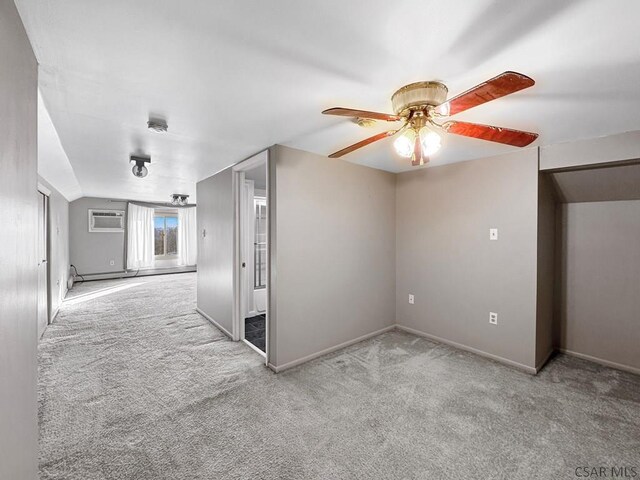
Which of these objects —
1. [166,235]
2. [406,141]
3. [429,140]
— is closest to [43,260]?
[166,235]

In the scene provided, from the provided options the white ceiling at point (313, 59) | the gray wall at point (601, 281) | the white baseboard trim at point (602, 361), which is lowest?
the white baseboard trim at point (602, 361)

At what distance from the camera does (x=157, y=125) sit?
203cm

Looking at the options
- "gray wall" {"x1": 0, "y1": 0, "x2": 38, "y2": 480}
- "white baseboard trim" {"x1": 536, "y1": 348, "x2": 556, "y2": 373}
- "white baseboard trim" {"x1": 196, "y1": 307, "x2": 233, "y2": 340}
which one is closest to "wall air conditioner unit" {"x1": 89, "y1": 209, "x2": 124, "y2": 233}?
"white baseboard trim" {"x1": 196, "y1": 307, "x2": 233, "y2": 340}

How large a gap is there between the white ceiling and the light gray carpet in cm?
210

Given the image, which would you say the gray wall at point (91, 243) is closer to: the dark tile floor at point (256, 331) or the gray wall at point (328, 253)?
the dark tile floor at point (256, 331)

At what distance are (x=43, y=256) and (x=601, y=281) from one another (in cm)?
675

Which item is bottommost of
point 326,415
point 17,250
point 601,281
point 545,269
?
point 326,415

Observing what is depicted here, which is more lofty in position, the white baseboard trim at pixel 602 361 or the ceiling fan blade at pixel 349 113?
the ceiling fan blade at pixel 349 113

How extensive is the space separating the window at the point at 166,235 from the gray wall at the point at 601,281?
8.77 meters

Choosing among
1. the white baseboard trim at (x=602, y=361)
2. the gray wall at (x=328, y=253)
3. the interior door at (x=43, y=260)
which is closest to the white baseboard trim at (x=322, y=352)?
the gray wall at (x=328, y=253)

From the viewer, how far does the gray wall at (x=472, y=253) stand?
2.63 meters

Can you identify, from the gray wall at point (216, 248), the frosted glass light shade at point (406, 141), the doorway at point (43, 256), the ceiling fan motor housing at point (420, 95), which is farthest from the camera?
the doorway at point (43, 256)

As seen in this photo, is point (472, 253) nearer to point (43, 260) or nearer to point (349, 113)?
point (349, 113)

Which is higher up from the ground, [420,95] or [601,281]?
[420,95]
